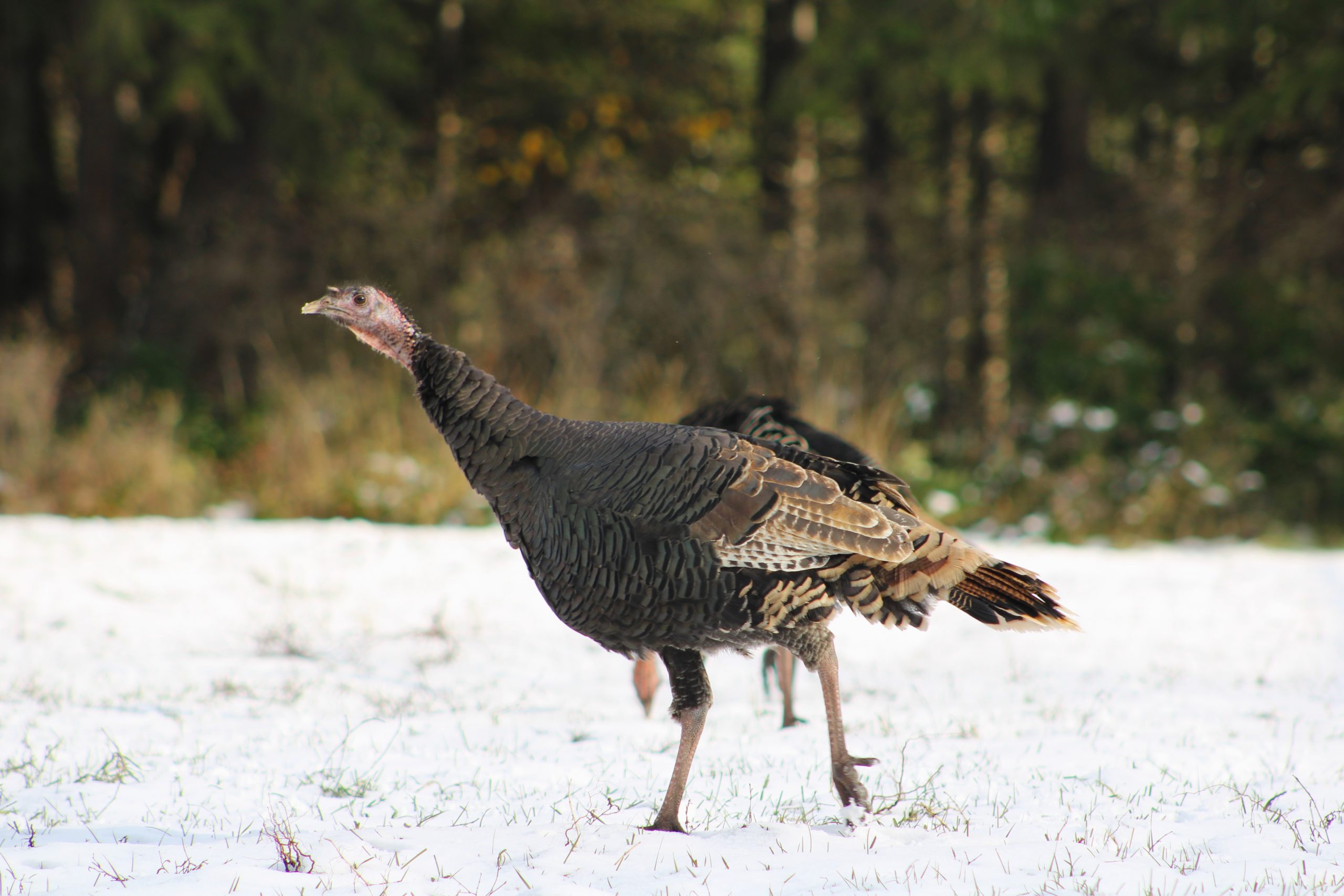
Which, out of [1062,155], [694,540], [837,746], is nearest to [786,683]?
[837,746]

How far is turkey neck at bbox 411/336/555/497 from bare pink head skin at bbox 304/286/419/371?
69 mm

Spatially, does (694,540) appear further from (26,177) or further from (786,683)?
(26,177)

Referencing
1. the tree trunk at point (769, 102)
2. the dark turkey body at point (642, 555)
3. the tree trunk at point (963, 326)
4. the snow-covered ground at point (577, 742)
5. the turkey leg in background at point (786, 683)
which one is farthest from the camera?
the tree trunk at point (769, 102)

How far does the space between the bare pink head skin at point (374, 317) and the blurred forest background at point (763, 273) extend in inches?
226

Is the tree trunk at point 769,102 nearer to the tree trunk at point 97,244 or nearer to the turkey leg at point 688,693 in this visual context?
the tree trunk at point 97,244

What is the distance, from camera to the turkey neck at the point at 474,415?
364 cm

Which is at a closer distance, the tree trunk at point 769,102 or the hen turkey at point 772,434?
the hen turkey at point 772,434

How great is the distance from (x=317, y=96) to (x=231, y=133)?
1.09m

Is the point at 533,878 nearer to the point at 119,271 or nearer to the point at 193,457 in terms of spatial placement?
the point at 193,457

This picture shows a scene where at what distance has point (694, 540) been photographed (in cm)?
337

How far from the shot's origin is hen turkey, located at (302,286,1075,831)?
133 inches

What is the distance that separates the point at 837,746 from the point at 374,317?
195cm

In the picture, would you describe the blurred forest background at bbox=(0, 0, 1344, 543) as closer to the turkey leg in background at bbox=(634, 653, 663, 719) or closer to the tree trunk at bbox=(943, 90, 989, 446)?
the tree trunk at bbox=(943, 90, 989, 446)

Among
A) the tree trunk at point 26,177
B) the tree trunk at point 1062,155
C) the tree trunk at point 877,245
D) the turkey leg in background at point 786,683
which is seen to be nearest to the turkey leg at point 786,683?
the turkey leg in background at point 786,683
